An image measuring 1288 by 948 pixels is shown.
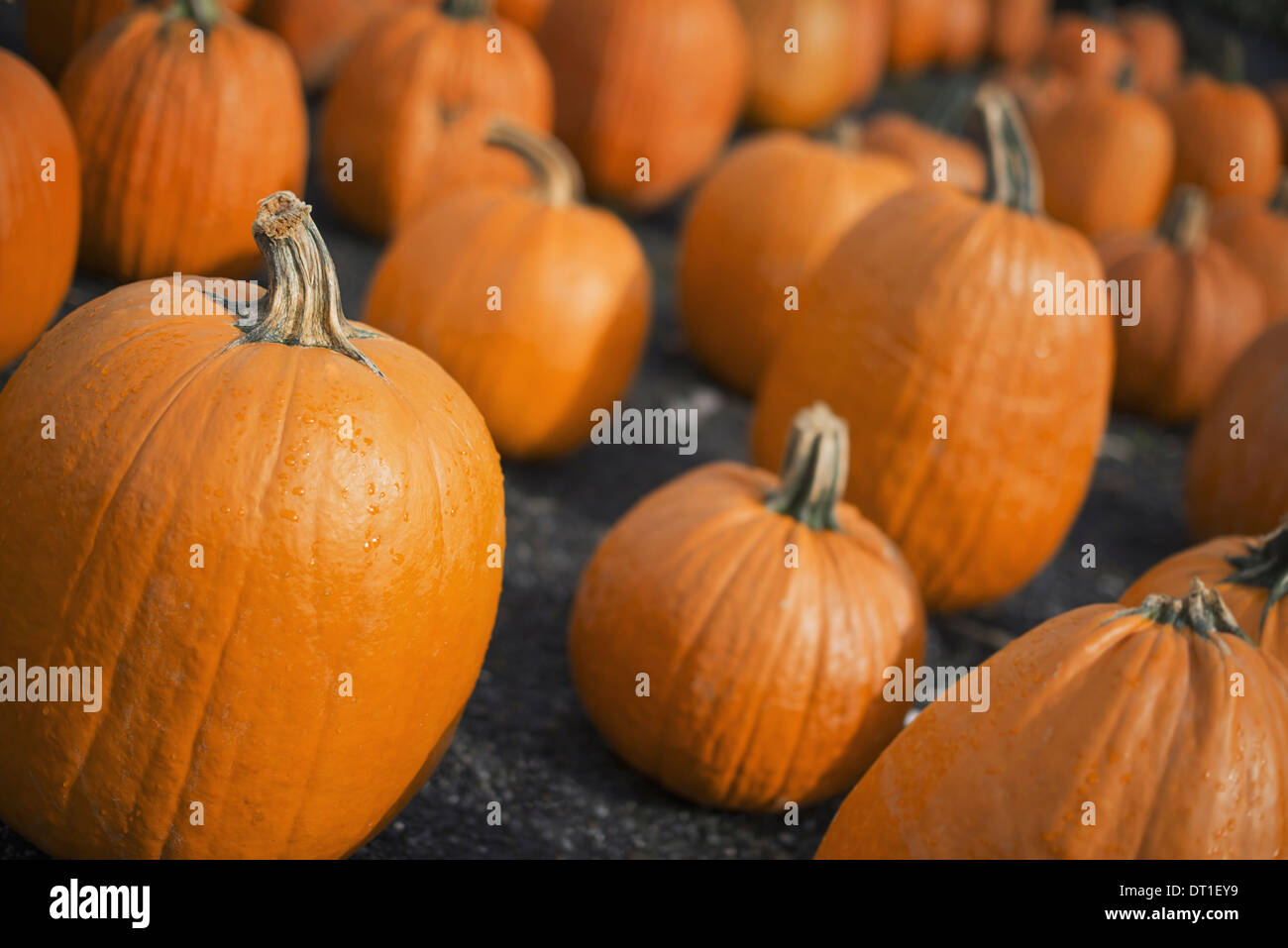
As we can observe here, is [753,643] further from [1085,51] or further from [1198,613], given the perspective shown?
[1085,51]

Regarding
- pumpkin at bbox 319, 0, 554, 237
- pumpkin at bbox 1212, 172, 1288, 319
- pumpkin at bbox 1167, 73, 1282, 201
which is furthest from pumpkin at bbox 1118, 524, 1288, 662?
pumpkin at bbox 1167, 73, 1282, 201

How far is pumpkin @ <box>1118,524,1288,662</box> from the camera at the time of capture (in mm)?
2211

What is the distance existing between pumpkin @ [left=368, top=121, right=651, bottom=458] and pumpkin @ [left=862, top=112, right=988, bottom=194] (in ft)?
7.55

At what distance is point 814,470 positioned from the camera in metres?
2.54

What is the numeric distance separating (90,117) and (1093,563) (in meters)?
3.14

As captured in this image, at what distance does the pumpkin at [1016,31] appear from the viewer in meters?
8.18

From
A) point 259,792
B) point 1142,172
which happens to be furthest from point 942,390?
point 1142,172

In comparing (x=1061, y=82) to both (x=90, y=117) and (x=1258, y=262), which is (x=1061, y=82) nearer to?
(x=1258, y=262)

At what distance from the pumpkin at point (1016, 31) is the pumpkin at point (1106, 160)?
7.93ft

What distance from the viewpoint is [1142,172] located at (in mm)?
5871

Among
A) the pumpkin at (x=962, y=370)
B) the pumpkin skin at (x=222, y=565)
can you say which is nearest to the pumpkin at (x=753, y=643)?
the pumpkin at (x=962, y=370)

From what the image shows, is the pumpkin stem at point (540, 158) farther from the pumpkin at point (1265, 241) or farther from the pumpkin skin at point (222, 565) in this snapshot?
the pumpkin at point (1265, 241)

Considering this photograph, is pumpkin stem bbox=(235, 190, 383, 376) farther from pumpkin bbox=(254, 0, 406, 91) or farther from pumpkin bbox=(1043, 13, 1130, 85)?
pumpkin bbox=(1043, 13, 1130, 85)

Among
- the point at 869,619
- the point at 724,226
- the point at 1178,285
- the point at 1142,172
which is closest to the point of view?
the point at 869,619
